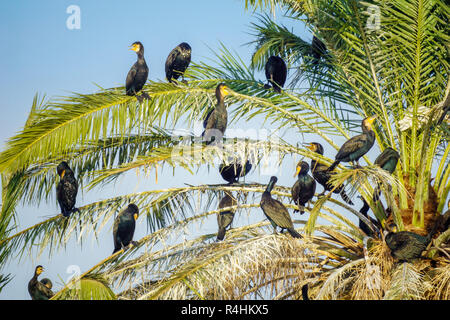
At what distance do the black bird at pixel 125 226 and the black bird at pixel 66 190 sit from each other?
66 centimetres

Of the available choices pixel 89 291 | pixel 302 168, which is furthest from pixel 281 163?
pixel 89 291

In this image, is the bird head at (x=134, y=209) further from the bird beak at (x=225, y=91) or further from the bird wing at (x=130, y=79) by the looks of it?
the bird beak at (x=225, y=91)

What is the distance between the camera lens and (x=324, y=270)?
684cm

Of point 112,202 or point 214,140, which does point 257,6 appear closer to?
point 214,140

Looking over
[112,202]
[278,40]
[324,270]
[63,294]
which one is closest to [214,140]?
[112,202]

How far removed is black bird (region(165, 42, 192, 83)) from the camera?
8.03 m

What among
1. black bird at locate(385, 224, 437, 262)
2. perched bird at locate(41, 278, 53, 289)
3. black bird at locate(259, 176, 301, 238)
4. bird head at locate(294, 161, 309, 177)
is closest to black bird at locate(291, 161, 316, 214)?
bird head at locate(294, 161, 309, 177)

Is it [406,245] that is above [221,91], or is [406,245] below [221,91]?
below

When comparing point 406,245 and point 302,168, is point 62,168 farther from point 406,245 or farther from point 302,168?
point 406,245

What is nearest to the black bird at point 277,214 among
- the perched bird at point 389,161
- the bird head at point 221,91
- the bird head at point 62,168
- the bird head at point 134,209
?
the perched bird at point 389,161

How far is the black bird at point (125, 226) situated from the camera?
6.60 meters

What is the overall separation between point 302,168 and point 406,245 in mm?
1324

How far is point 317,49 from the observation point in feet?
29.5

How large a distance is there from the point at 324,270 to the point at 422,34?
103 inches
